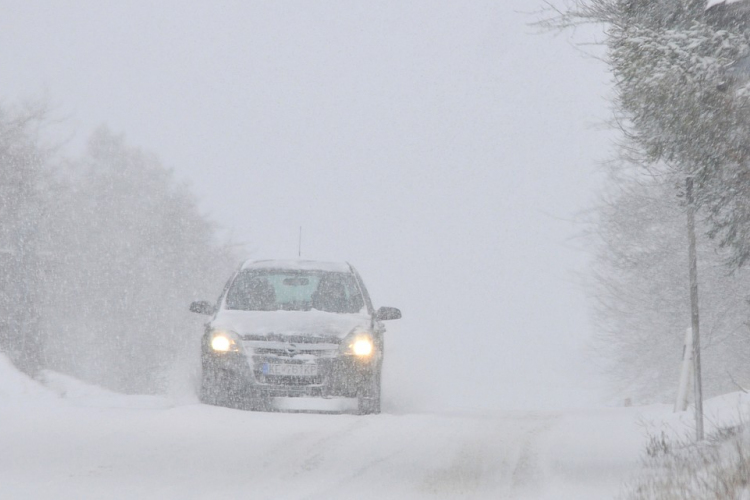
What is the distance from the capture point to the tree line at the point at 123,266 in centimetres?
4291

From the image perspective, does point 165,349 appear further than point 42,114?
Yes

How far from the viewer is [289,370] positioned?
1039cm

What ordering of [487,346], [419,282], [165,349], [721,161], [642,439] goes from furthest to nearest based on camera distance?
1. [419,282]
2. [487,346]
3. [165,349]
4. [642,439]
5. [721,161]

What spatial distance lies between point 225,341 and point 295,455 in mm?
2807

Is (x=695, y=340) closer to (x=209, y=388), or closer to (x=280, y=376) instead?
(x=280, y=376)

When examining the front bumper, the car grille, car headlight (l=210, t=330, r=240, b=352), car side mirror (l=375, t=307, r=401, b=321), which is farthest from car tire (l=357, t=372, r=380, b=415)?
car headlight (l=210, t=330, r=240, b=352)

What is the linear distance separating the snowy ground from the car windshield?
1.55m

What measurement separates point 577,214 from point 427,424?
17747 mm

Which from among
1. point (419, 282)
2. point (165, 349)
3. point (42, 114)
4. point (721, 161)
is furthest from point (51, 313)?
point (419, 282)

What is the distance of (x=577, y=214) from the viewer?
27.4 meters

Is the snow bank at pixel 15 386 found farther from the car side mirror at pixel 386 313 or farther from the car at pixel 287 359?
the car side mirror at pixel 386 313

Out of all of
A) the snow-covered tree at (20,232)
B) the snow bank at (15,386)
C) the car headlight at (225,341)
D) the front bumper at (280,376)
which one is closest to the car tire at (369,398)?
the front bumper at (280,376)

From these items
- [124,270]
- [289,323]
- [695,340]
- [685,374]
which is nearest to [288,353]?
[289,323]

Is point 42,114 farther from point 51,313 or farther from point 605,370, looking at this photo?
point 605,370
